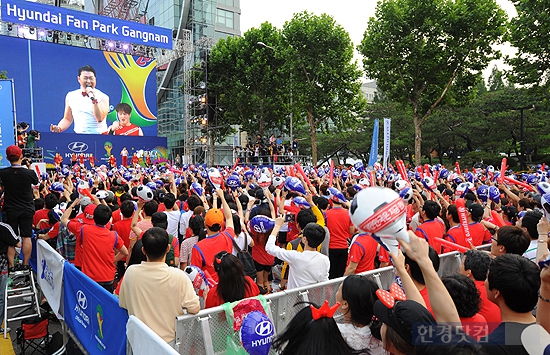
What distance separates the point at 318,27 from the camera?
27.3 metres

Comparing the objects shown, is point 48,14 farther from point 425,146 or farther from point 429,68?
point 425,146

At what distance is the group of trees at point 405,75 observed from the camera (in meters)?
21.0

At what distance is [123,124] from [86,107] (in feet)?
10.5

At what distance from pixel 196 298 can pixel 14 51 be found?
34.3m

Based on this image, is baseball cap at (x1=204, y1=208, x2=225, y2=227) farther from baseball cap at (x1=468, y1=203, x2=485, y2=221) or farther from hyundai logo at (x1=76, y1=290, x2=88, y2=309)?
baseball cap at (x1=468, y1=203, x2=485, y2=221)

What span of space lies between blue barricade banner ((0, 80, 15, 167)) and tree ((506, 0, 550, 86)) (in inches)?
715

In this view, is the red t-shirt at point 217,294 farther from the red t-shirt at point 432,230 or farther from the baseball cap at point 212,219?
the red t-shirt at point 432,230

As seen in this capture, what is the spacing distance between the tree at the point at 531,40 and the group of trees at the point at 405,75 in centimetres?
4

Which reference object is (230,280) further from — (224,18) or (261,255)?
(224,18)

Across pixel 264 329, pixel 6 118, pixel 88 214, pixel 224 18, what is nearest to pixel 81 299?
pixel 88 214

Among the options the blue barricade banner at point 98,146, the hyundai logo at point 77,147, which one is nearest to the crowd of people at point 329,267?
the blue barricade banner at point 98,146

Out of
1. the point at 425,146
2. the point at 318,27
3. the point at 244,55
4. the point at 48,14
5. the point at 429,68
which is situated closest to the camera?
the point at 429,68

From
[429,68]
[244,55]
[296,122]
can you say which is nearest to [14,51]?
[244,55]

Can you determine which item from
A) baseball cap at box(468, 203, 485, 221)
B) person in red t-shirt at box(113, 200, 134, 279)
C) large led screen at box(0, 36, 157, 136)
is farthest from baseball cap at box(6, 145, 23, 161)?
large led screen at box(0, 36, 157, 136)
